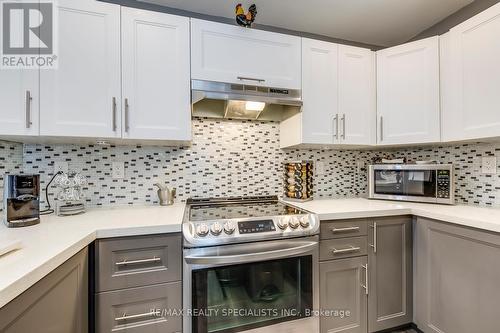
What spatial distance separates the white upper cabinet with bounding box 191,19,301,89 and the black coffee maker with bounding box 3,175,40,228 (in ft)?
3.54

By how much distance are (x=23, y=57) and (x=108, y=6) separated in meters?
0.54

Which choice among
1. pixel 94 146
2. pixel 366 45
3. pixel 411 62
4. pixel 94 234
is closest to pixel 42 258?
pixel 94 234

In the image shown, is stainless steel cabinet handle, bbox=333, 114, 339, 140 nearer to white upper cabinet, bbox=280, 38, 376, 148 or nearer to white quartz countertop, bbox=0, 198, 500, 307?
white upper cabinet, bbox=280, 38, 376, 148

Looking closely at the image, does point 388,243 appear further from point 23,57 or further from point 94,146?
point 23,57

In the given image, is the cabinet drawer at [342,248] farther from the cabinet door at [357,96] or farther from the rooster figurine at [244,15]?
the rooster figurine at [244,15]

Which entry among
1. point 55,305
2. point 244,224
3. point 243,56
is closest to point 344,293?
point 244,224

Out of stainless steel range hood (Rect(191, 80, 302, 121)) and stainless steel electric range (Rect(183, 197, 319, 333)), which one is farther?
stainless steel range hood (Rect(191, 80, 302, 121))

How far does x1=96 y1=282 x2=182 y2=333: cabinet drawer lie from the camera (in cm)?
110

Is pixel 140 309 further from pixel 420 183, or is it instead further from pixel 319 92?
pixel 420 183

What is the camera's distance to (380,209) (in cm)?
156

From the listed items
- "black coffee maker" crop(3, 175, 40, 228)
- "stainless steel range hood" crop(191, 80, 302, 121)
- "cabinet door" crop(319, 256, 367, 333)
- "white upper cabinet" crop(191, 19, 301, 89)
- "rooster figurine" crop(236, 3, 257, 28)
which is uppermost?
"rooster figurine" crop(236, 3, 257, 28)

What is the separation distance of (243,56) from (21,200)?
1507 mm

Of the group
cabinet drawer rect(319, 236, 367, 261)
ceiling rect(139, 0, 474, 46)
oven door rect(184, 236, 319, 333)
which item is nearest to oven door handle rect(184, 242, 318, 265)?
oven door rect(184, 236, 319, 333)

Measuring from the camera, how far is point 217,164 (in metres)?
1.90
